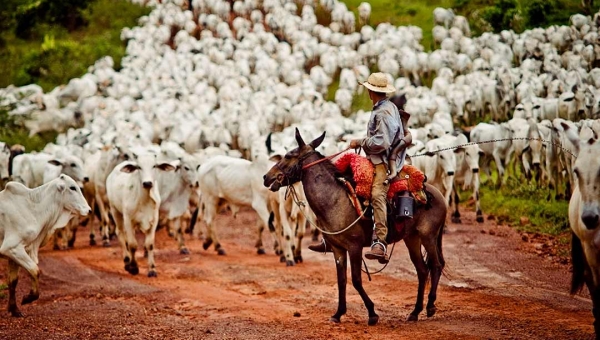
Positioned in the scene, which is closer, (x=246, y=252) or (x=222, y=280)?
(x=222, y=280)

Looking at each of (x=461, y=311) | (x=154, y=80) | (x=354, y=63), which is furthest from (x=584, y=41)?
(x=461, y=311)

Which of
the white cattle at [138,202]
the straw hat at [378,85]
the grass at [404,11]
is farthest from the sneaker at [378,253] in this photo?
the grass at [404,11]

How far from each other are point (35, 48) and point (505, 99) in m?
27.4

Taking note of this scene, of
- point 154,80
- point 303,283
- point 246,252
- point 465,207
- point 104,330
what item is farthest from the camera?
point 154,80

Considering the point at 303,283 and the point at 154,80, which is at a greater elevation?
the point at 154,80

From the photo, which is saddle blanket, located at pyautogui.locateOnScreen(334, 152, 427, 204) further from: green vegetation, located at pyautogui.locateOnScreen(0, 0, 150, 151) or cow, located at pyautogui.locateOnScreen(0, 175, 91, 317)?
green vegetation, located at pyautogui.locateOnScreen(0, 0, 150, 151)

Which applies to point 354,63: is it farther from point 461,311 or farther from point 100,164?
point 461,311

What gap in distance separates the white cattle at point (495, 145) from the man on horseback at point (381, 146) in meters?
11.9

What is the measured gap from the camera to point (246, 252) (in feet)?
59.4

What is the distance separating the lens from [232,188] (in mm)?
17531

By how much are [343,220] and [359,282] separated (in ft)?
2.22

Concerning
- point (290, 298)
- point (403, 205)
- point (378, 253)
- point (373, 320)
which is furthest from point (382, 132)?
point (290, 298)

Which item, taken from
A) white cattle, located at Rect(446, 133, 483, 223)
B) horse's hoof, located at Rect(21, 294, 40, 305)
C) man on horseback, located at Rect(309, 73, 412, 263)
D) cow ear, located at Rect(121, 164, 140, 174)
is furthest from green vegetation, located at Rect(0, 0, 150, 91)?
man on horseback, located at Rect(309, 73, 412, 263)

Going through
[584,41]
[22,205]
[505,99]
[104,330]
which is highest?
[584,41]
